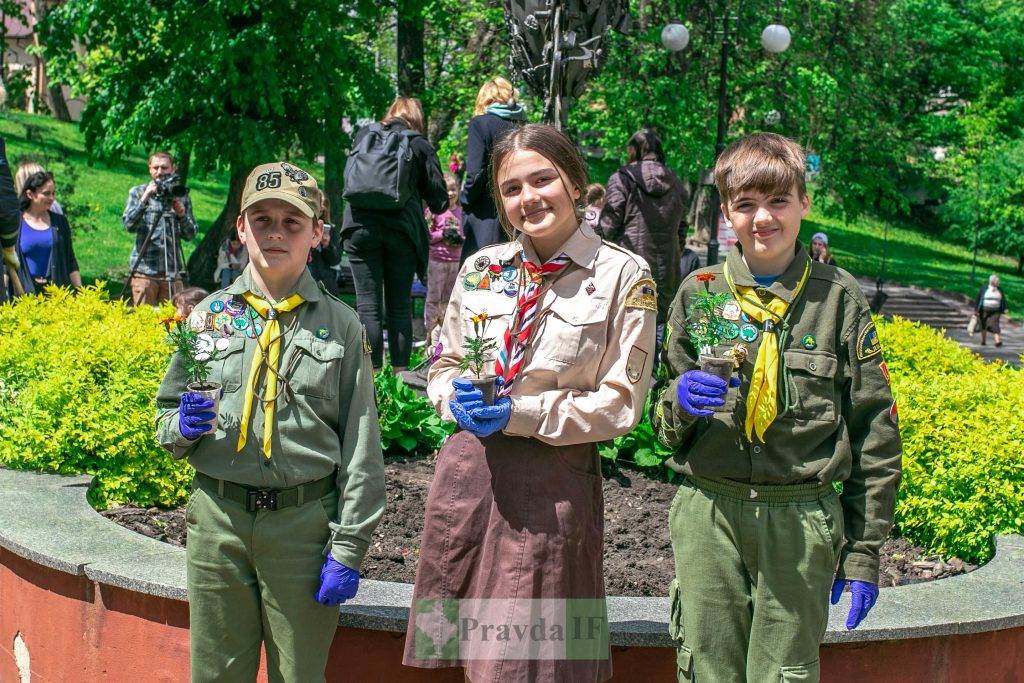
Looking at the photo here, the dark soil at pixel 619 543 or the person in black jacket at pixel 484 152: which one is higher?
the person in black jacket at pixel 484 152

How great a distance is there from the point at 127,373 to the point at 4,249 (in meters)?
2.59

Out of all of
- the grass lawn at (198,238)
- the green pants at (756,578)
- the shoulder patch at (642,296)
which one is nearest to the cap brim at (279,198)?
the shoulder patch at (642,296)

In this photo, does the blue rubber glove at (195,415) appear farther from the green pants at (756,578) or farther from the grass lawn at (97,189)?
the grass lawn at (97,189)

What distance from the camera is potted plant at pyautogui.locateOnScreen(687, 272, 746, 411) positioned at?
2.79 meters

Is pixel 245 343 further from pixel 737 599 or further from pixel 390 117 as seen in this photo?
pixel 390 117

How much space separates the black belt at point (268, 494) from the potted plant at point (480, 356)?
0.55 meters

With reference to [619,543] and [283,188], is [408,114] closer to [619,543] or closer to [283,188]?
[619,543]

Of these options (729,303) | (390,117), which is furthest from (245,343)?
(390,117)

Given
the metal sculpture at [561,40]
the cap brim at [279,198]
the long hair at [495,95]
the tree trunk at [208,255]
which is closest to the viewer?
the cap brim at [279,198]

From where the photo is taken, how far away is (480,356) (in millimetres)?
2895

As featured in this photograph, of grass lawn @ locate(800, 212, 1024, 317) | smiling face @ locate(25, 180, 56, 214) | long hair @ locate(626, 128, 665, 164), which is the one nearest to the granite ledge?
long hair @ locate(626, 128, 665, 164)

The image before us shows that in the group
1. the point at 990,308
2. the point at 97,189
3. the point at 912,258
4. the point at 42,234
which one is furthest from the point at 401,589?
the point at 912,258

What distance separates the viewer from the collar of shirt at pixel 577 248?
3.06 m

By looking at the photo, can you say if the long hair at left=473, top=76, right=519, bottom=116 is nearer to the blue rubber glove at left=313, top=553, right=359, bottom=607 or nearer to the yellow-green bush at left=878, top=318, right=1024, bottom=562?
the yellow-green bush at left=878, top=318, right=1024, bottom=562
